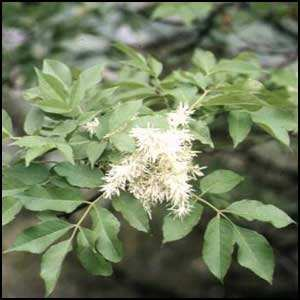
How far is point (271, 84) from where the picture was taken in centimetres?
196

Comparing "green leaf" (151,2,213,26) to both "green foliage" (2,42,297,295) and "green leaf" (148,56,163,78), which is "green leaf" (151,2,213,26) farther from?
"green foliage" (2,42,297,295)

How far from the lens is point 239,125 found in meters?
1.31

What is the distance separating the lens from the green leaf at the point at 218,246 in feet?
3.63

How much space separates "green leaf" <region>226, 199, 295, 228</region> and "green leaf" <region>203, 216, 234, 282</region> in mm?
36

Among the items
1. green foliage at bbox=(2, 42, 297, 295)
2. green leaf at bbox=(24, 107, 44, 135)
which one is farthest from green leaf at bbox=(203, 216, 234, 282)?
green leaf at bbox=(24, 107, 44, 135)

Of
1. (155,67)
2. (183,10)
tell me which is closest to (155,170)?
(155,67)

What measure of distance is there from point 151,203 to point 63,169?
0.59ft

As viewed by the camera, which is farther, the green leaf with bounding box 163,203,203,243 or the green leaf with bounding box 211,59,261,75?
the green leaf with bounding box 211,59,261,75

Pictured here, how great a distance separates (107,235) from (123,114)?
0.23m

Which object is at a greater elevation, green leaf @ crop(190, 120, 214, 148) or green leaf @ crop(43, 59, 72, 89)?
green leaf @ crop(43, 59, 72, 89)

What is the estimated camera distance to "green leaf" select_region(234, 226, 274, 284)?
1119 mm

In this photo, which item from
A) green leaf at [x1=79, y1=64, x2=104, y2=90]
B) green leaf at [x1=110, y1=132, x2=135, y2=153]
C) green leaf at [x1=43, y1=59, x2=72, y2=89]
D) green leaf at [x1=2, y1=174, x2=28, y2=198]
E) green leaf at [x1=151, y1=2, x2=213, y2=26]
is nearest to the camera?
green leaf at [x1=110, y1=132, x2=135, y2=153]

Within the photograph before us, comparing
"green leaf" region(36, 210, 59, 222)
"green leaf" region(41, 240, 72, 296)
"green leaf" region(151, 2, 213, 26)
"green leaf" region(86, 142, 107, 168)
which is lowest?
"green leaf" region(41, 240, 72, 296)

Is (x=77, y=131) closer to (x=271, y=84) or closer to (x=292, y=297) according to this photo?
(x=271, y=84)
